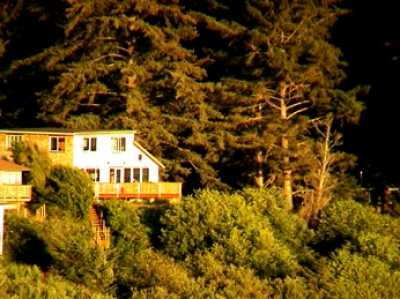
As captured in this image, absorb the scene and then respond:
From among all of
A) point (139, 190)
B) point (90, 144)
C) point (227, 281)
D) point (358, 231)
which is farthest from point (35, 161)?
point (358, 231)

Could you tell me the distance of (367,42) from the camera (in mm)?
72250

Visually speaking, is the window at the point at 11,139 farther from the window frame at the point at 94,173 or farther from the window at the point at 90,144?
the window frame at the point at 94,173

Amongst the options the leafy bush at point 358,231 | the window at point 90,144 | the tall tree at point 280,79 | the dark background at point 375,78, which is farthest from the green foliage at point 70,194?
the dark background at point 375,78

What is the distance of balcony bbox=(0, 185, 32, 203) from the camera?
49.5 meters

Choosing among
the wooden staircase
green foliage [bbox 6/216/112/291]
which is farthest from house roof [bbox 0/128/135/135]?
green foliage [bbox 6/216/112/291]

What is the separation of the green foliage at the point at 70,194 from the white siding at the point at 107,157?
5.08m

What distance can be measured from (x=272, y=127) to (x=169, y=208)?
11.7m

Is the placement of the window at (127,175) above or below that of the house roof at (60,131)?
below

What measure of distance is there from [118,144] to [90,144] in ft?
6.01

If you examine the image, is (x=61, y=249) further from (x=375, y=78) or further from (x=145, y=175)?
(x=375, y=78)

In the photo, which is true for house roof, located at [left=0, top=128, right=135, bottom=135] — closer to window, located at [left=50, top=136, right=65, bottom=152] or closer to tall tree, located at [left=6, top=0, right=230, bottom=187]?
window, located at [left=50, top=136, right=65, bottom=152]

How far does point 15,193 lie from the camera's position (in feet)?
164

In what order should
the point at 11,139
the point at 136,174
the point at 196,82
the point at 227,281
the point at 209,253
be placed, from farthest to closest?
the point at 196,82 → the point at 136,174 → the point at 11,139 → the point at 209,253 → the point at 227,281

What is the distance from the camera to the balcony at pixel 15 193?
163ft
